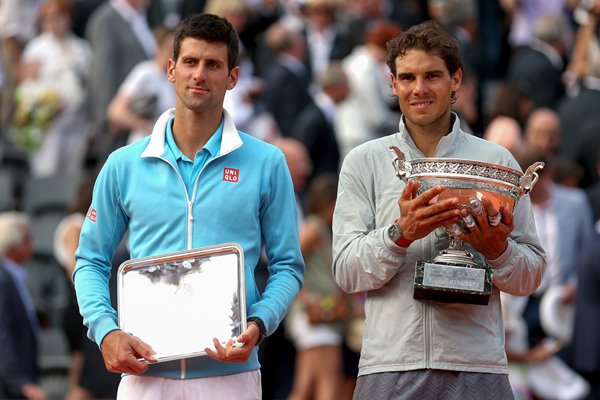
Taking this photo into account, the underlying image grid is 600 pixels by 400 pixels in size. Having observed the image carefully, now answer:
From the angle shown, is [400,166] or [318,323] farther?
[318,323]

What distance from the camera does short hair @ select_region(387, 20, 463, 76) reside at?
5.40 metres

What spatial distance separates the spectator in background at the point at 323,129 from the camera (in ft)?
45.0

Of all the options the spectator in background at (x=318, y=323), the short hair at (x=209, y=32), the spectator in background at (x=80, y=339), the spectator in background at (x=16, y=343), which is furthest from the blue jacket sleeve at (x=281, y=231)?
the spectator in background at (x=16, y=343)

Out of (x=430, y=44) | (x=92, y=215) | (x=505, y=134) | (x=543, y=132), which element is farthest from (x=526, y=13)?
(x=92, y=215)

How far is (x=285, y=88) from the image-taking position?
47.2ft

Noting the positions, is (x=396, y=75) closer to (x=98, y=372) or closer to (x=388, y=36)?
(x=98, y=372)

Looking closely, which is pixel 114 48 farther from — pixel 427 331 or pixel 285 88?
pixel 427 331

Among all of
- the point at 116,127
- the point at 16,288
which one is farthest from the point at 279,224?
the point at 116,127

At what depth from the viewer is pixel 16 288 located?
417 inches

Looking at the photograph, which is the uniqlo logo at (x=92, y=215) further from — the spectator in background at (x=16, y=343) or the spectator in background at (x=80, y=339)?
the spectator in background at (x=16, y=343)

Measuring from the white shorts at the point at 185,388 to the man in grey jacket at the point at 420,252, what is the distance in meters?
0.45

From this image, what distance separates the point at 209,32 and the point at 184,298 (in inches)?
38.4

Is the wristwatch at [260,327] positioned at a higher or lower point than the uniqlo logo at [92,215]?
lower

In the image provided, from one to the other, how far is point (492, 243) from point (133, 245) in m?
1.32
